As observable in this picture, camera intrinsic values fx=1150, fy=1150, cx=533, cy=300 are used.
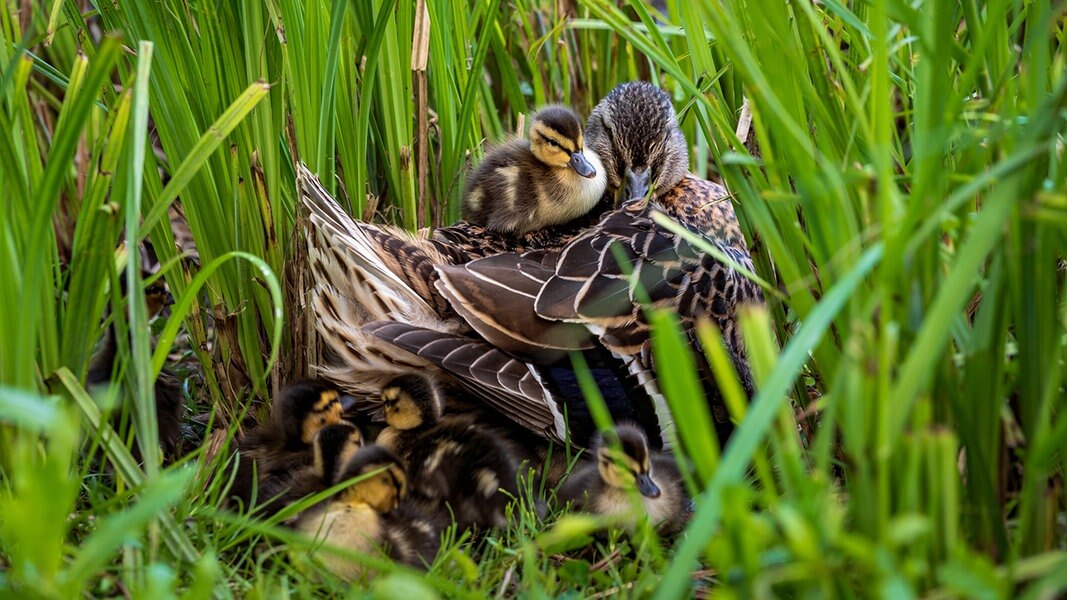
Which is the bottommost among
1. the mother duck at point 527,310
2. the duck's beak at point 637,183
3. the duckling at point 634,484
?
the duckling at point 634,484

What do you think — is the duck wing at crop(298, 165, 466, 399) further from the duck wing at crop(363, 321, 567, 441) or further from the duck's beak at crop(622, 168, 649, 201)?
the duck's beak at crop(622, 168, 649, 201)

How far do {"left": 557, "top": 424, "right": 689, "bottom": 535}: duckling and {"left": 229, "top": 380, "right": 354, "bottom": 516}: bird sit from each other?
53 centimetres

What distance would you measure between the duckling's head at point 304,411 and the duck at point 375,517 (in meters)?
0.29

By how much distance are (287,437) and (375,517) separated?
41 centimetres

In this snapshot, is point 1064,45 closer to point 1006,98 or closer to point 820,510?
point 1006,98

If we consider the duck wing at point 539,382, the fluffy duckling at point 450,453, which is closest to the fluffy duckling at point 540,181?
the duck wing at point 539,382

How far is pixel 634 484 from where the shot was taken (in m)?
2.12

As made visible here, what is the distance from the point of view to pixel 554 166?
2.85m

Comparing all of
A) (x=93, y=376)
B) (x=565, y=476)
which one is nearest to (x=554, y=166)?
(x=565, y=476)

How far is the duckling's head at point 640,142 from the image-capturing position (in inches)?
117

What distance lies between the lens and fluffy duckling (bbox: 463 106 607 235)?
2.82m

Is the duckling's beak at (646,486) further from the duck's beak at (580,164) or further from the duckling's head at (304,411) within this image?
the duck's beak at (580,164)

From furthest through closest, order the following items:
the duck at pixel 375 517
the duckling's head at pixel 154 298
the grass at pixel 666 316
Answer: the duckling's head at pixel 154 298 → the duck at pixel 375 517 → the grass at pixel 666 316

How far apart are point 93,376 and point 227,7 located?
2.70ft
